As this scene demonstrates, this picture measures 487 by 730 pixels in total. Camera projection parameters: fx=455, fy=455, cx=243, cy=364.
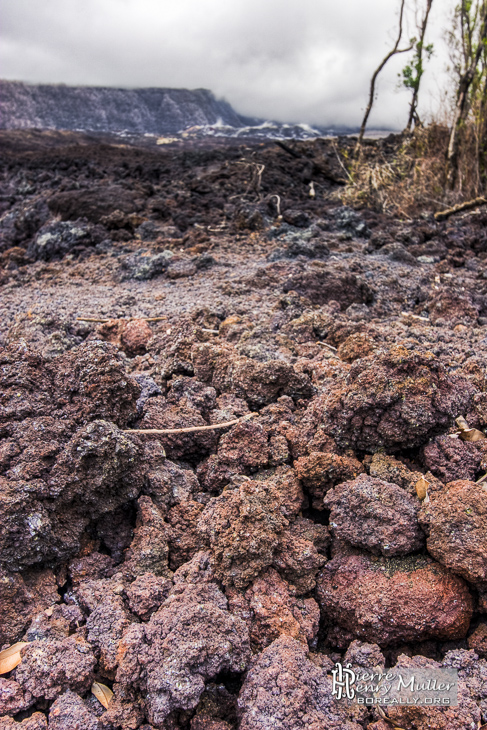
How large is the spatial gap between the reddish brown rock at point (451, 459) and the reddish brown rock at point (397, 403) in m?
0.05

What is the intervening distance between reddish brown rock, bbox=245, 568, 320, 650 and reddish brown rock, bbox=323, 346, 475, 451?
0.57 m

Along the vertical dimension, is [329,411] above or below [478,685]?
above

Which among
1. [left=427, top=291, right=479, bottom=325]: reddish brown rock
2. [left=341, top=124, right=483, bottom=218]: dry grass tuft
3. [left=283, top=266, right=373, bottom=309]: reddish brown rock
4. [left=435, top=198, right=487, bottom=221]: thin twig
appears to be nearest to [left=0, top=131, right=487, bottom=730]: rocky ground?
[left=427, top=291, right=479, bottom=325]: reddish brown rock

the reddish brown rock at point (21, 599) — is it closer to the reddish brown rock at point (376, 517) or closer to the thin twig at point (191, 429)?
the thin twig at point (191, 429)

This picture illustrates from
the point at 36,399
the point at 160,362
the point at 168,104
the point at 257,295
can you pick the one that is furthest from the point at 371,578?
the point at 168,104

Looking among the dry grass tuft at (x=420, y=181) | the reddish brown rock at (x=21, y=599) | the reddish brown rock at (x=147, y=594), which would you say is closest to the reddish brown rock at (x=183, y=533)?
the reddish brown rock at (x=147, y=594)

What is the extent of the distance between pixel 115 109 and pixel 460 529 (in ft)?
99.0

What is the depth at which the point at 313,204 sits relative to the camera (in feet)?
23.1

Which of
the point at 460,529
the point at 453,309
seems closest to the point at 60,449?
the point at 460,529

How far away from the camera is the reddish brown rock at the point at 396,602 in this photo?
48.6 inches

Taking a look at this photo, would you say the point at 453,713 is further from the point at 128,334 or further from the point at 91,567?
the point at 128,334

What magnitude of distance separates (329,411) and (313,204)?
5975 millimetres

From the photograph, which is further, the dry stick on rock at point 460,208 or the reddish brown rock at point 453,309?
the dry stick on rock at point 460,208

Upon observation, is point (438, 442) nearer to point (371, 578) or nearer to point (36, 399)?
point (371, 578)
